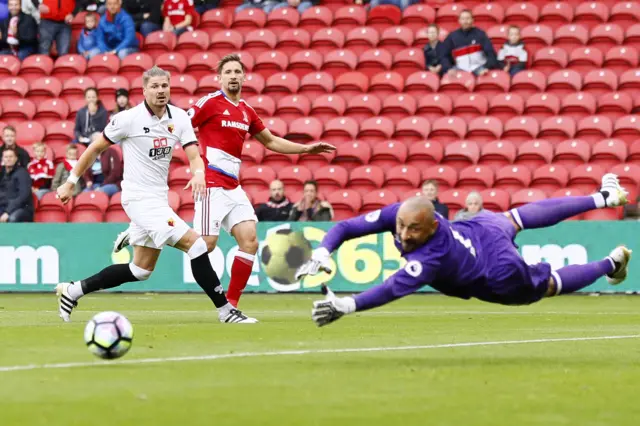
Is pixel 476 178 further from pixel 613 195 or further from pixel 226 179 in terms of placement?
pixel 613 195

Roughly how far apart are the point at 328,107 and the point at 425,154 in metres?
2.10

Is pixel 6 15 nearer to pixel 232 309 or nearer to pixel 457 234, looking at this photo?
pixel 232 309

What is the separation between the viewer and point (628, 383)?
6594 mm

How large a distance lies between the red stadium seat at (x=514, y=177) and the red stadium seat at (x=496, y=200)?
0.43 meters

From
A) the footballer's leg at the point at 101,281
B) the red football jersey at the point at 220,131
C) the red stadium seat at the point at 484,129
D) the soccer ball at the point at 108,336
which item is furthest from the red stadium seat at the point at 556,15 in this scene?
the soccer ball at the point at 108,336

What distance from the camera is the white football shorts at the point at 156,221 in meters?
11.0

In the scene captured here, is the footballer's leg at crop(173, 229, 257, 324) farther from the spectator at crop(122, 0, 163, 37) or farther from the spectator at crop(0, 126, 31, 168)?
the spectator at crop(122, 0, 163, 37)

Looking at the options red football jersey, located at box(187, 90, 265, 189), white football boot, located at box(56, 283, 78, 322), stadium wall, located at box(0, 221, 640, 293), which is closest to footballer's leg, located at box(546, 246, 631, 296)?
red football jersey, located at box(187, 90, 265, 189)

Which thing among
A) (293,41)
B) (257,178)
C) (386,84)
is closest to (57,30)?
(293,41)

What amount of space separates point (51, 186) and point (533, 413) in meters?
15.4

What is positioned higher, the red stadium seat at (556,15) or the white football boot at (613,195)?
the red stadium seat at (556,15)

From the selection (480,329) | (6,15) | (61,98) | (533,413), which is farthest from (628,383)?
(6,15)

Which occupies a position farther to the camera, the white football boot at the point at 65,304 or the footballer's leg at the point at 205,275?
the white football boot at the point at 65,304

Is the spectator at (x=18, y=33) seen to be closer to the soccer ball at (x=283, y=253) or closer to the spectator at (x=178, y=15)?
the spectator at (x=178, y=15)
